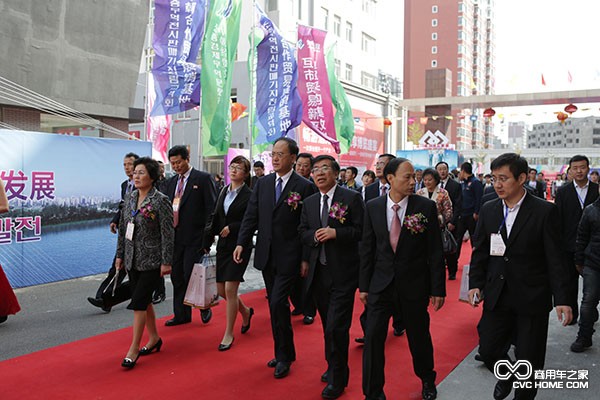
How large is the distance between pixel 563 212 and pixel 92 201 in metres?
6.63

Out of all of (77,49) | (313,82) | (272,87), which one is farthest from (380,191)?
(77,49)

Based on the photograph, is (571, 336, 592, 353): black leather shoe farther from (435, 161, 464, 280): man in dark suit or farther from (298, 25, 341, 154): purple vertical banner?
(298, 25, 341, 154): purple vertical banner

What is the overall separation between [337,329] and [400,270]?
669 mm

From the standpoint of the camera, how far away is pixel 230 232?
16.6ft

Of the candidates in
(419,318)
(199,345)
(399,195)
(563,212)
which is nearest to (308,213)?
(399,195)

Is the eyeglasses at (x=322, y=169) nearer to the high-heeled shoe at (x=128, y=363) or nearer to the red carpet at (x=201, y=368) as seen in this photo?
the red carpet at (x=201, y=368)

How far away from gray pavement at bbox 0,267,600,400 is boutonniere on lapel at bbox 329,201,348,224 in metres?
1.46

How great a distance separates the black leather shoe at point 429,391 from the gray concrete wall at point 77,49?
33.2 feet

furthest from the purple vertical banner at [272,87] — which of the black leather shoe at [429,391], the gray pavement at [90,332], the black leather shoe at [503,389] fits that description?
the black leather shoe at [503,389]

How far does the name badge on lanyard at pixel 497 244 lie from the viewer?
11.0ft

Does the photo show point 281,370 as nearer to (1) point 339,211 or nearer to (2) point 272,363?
(2) point 272,363

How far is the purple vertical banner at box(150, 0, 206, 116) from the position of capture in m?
9.62

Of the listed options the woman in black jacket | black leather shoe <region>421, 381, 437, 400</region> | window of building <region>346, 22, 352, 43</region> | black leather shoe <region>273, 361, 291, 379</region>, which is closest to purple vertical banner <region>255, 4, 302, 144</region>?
the woman in black jacket

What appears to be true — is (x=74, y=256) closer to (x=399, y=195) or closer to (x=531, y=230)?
(x=399, y=195)
